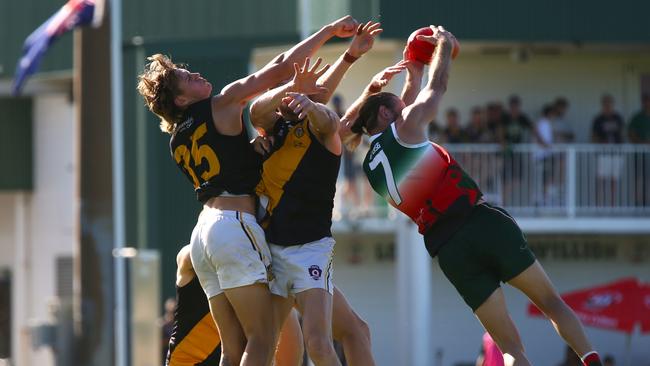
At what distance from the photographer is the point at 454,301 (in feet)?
84.7

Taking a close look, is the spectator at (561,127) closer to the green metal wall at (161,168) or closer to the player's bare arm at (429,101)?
the green metal wall at (161,168)

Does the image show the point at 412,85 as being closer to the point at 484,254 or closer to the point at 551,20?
the point at 484,254

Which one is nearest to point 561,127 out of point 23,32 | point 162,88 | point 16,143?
point 23,32

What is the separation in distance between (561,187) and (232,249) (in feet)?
49.8

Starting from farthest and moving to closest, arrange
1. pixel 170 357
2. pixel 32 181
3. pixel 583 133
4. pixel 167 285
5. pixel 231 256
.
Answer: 1. pixel 32 181
2. pixel 583 133
3. pixel 167 285
4. pixel 170 357
5. pixel 231 256

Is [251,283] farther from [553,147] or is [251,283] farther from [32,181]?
[32,181]

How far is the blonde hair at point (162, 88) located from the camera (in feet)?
29.7

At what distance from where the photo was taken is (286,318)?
933 cm

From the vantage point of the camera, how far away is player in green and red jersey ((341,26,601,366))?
29.8 ft

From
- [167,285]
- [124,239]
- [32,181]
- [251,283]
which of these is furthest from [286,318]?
[32,181]

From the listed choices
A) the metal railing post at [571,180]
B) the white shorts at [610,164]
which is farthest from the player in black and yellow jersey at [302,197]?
the white shorts at [610,164]

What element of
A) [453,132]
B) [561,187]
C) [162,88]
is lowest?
[561,187]

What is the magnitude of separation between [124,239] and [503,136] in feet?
20.6

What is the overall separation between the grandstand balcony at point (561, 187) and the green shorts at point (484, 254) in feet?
44.7
